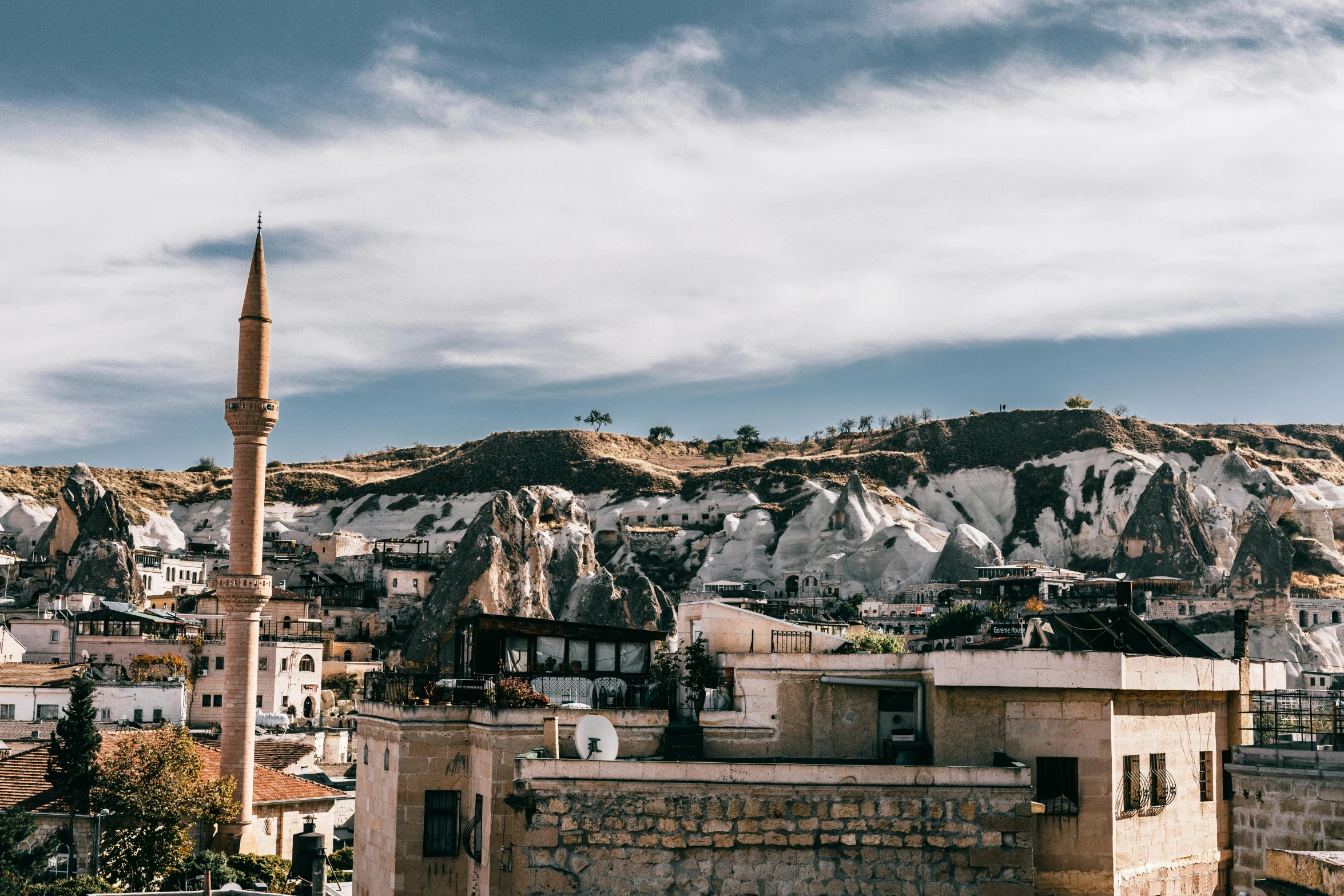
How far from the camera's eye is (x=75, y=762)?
3959 centimetres

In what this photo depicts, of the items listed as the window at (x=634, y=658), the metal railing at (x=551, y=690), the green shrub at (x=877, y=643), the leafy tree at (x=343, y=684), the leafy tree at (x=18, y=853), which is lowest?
the leafy tree at (x=18, y=853)

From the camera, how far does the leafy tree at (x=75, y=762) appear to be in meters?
39.4

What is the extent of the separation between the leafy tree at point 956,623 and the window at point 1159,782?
59.1 m

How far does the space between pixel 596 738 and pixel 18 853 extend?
74.7ft

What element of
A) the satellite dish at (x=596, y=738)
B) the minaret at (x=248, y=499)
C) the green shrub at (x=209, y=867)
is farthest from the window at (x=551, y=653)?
the minaret at (x=248, y=499)

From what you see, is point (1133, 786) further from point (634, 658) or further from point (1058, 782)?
point (634, 658)

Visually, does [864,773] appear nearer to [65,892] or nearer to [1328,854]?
[1328,854]

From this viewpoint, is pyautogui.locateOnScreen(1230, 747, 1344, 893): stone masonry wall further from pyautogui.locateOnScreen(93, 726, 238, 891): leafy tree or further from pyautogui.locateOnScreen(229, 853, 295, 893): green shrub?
pyautogui.locateOnScreen(93, 726, 238, 891): leafy tree

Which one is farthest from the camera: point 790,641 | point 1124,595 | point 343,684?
point 343,684

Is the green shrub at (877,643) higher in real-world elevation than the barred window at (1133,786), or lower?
higher

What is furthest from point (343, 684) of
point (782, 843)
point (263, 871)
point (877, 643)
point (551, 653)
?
point (782, 843)

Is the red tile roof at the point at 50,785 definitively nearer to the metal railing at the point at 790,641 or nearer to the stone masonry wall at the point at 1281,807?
the metal railing at the point at 790,641

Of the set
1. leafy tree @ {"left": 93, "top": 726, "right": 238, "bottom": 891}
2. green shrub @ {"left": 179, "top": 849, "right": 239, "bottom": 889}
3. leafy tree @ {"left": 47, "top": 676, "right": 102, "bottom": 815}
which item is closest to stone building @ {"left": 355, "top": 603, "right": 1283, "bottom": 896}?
green shrub @ {"left": 179, "top": 849, "right": 239, "bottom": 889}

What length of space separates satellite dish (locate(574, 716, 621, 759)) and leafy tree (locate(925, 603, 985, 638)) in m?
61.4
